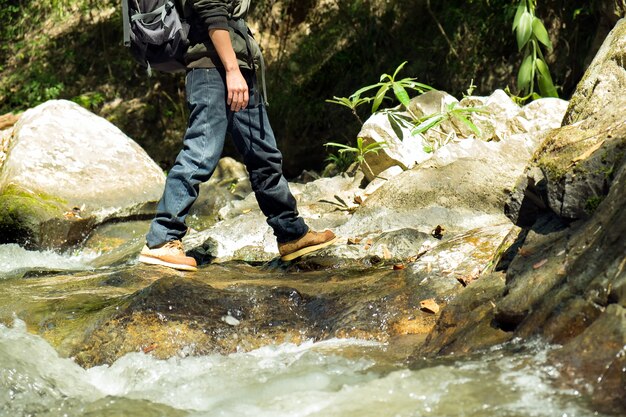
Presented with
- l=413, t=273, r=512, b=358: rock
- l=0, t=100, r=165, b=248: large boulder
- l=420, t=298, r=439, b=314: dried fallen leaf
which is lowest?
l=0, t=100, r=165, b=248: large boulder

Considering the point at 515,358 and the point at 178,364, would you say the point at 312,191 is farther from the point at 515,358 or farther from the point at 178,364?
the point at 515,358

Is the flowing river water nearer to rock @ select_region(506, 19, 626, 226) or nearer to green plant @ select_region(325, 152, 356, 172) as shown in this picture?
rock @ select_region(506, 19, 626, 226)

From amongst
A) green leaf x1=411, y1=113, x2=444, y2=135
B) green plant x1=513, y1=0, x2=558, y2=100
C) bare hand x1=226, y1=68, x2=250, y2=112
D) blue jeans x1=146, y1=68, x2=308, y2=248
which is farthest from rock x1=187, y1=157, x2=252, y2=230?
green plant x1=513, y1=0, x2=558, y2=100

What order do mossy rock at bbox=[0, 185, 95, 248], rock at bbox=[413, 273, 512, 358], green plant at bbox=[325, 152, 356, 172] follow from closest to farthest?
rock at bbox=[413, 273, 512, 358]
mossy rock at bbox=[0, 185, 95, 248]
green plant at bbox=[325, 152, 356, 172]

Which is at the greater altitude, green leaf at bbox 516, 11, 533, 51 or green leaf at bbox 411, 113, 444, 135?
green leaf at bbox 516, 11, 533, 51

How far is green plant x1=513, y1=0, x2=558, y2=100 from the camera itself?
7.59 meters

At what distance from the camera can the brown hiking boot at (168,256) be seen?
15.0ft

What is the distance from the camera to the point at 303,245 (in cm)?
484

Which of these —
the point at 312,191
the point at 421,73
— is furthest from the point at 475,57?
the point at 312,191

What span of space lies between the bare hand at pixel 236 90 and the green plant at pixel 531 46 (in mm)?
3800

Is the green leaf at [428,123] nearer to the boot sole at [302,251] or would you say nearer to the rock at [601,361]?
the boot sole at [302,251]

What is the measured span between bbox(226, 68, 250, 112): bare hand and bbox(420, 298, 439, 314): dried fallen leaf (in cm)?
152

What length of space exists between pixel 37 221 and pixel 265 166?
8.67ft

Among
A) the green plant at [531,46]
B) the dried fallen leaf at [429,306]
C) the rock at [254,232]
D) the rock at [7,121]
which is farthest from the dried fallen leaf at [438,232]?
the rock at [7,121]
